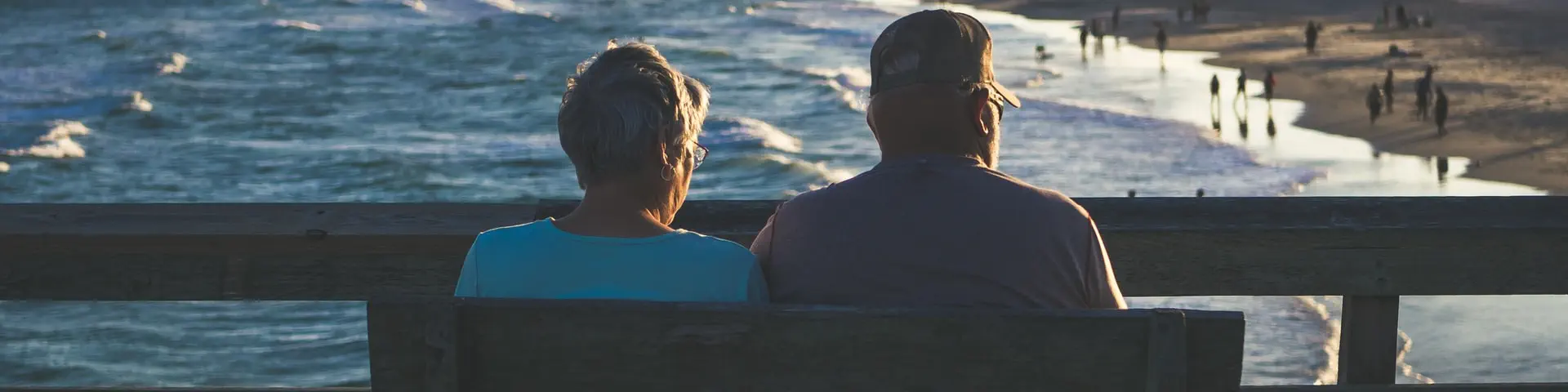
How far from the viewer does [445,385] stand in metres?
1.89

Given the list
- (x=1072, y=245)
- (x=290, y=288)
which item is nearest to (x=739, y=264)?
(x=1072, y=245)

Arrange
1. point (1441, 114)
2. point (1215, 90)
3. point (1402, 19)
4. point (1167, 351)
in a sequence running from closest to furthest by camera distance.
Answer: point (1167, 351), point (1441, 114), point (1215, 90), point (1402, 19)

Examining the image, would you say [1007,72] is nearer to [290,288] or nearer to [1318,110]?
[1318,110]

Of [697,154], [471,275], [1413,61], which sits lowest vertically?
[1413,61]

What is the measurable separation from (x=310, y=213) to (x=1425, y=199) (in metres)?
1.90

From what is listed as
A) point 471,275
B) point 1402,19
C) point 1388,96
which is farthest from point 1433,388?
point 1402,19

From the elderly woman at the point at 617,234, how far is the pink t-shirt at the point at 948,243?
0.13 metres

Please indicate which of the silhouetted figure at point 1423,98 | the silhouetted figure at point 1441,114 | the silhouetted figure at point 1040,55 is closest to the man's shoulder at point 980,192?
the silhouetted figure at point 1441,114

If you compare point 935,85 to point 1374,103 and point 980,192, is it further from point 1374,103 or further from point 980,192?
point 1374,103

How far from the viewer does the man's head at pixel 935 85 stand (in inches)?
88.2

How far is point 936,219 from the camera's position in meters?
2.13

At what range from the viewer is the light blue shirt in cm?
215

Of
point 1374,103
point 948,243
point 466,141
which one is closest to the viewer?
point 948,243

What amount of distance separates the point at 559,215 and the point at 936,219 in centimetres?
72
